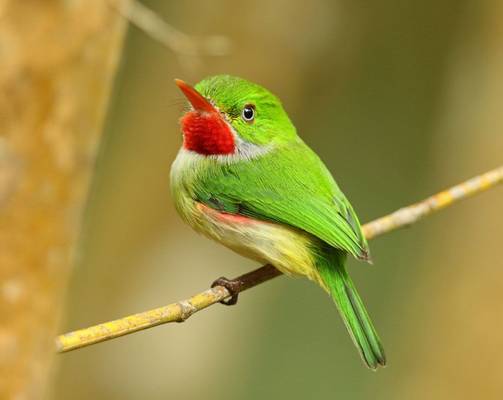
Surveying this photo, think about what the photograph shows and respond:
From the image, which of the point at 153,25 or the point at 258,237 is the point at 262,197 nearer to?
the point at 258,237

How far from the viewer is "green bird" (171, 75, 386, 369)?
288 centimetres

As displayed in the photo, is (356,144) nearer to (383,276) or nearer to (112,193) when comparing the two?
(383,276)

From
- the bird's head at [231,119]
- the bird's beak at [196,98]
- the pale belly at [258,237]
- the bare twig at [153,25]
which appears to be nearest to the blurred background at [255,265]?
the bare twig at [153,25]

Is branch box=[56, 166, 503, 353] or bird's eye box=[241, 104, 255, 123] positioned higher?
bird's eye box=[241, 104, 255, 123]

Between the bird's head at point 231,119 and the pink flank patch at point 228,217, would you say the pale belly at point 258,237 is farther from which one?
the bird's head at point 231,119

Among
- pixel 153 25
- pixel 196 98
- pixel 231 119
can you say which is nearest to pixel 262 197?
pixel 231 119

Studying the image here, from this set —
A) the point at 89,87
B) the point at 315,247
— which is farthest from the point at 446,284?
the point at 89,87

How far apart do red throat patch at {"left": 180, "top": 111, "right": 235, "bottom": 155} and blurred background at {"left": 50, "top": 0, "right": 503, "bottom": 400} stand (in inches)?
82.8

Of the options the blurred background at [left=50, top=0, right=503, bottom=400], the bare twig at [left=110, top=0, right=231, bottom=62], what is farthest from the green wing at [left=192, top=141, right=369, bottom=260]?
the blurred background at [left=50, top=0, right=503, bottom=400]

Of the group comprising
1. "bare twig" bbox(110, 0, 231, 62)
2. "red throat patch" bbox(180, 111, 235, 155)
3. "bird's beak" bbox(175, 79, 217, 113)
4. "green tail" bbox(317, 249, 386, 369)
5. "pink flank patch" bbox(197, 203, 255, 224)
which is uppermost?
"bare twig" bbox(110, 0, 231, 62)

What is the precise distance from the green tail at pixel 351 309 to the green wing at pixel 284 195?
121 millimetres

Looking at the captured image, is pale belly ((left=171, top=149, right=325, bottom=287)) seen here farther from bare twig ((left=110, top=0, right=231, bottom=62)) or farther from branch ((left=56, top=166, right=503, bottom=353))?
bare twig ((left=110, top=0, right=231, bottom=62))

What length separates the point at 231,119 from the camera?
9.68 ft

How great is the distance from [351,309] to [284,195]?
0.43 metres
